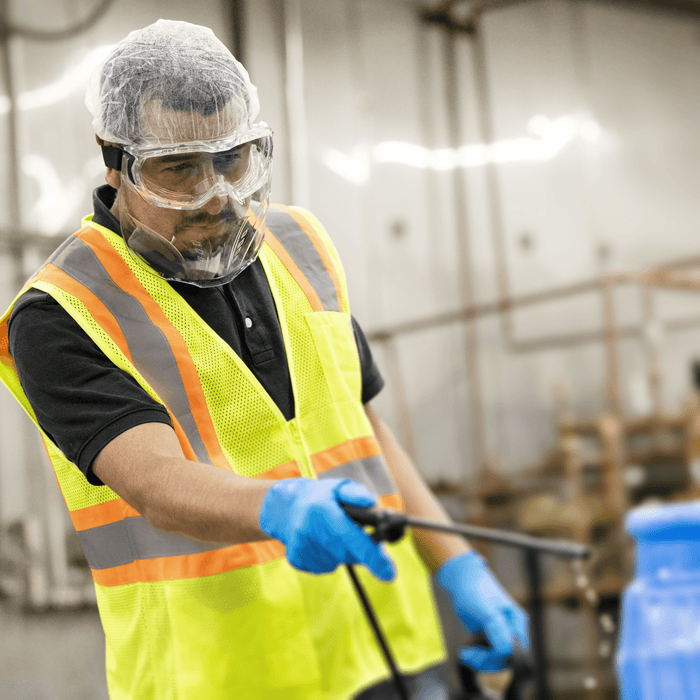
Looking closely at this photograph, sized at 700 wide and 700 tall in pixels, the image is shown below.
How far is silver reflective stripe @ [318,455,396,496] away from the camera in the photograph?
109cm

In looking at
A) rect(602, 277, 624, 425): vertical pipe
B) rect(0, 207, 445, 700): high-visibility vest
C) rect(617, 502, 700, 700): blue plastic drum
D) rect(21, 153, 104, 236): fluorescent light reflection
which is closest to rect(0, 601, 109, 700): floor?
rect(0, 207, 445, 700): high-visibility vest

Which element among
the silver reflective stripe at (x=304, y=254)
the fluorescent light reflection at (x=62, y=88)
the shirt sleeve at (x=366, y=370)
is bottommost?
the shirt sleeve at (x=366, y=370)

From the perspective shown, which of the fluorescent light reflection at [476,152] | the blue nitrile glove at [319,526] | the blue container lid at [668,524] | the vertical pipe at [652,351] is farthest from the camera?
the vertical pipe at [652,351]

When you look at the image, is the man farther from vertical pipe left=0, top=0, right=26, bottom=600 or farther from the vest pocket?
vertical pipe left=0, top=0, right=26, bottom=600

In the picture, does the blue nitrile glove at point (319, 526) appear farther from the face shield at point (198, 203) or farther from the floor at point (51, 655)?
the floor at point (51, 655)

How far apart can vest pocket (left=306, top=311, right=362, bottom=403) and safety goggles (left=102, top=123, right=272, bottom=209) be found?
0.21 meters

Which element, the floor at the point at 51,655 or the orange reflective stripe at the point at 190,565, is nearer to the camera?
the orange reflective stripe at the point at 190,565

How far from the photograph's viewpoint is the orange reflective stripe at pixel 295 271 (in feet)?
3.56

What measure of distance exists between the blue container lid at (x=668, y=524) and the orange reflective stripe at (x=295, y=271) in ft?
3.12

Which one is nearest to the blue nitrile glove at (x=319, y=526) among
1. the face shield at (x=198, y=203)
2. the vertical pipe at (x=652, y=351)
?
the face shield at (x=198, y=203)

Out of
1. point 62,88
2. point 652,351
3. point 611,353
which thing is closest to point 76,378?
point 62,88

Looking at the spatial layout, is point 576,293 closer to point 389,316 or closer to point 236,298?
point 389,316

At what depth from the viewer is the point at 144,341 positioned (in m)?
0.94

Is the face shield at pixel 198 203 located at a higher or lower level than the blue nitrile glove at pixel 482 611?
higher
